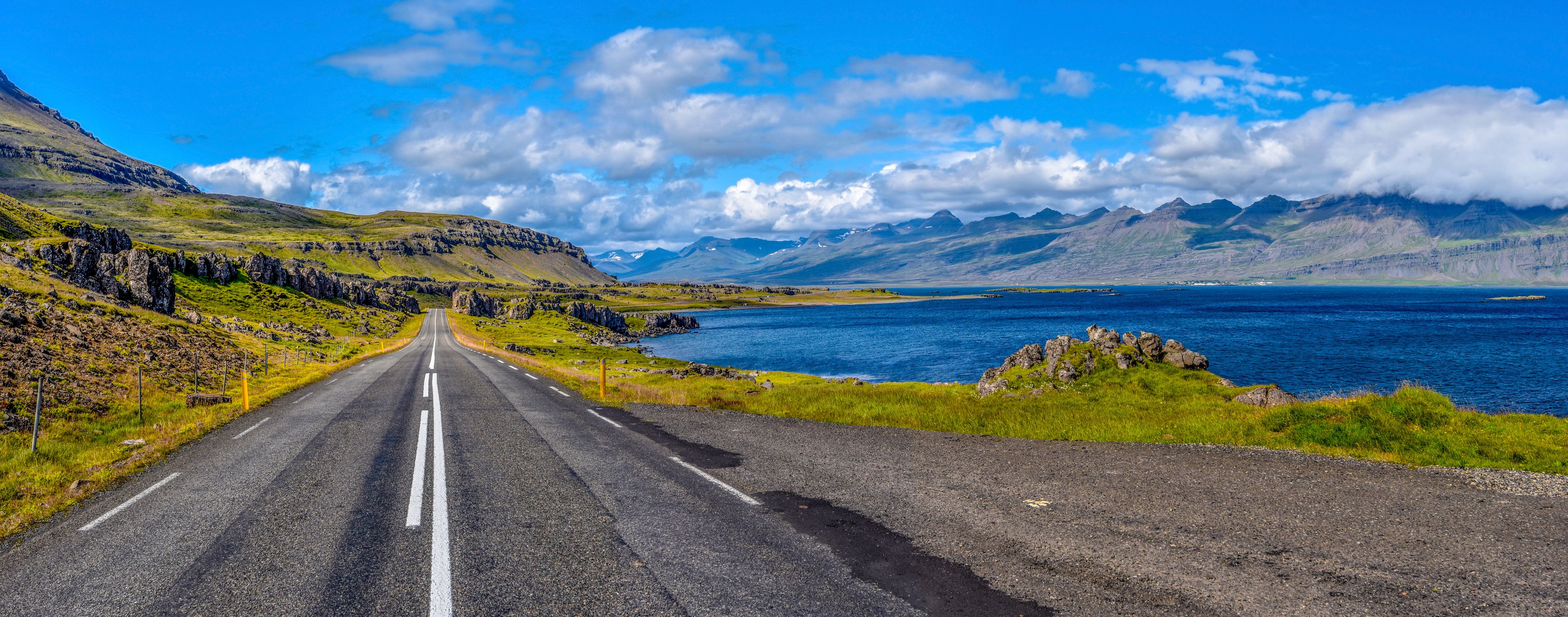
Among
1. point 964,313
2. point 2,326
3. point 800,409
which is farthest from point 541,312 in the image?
point 800,409

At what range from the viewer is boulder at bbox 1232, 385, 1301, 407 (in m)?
20.5

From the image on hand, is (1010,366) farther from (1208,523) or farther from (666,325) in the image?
(666,325)

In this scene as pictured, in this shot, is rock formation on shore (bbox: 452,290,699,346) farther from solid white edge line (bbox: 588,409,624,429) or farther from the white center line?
the white center line

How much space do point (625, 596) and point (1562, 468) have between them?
15.6 m

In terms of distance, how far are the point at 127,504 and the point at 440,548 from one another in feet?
22.0

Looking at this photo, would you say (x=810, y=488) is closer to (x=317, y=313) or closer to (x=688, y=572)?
(x=688, y=572)

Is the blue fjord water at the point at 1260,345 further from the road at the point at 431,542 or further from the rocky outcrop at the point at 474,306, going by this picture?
the rocky outcrop at the point at 474,306

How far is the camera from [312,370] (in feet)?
136

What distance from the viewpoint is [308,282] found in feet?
408

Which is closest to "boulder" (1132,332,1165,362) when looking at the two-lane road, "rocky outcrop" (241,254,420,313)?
the two-lane road

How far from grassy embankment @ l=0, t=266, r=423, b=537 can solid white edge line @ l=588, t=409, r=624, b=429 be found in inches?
386

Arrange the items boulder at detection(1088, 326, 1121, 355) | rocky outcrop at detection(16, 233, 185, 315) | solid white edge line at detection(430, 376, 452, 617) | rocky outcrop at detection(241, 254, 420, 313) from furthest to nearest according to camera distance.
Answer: rocky outcrop at detection(241, 254, 420, 313)
rocky outcrop at detection(16, 233, 185, 315)
boulder at detection(1088, 326, 1121, 355)
solid white edge line at detection(430, 376, 452, 617)

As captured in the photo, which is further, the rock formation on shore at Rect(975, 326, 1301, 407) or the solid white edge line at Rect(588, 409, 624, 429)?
the rock formation on shore at Rect(975, 326, 1301, 407)

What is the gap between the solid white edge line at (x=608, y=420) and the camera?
18989 mm
